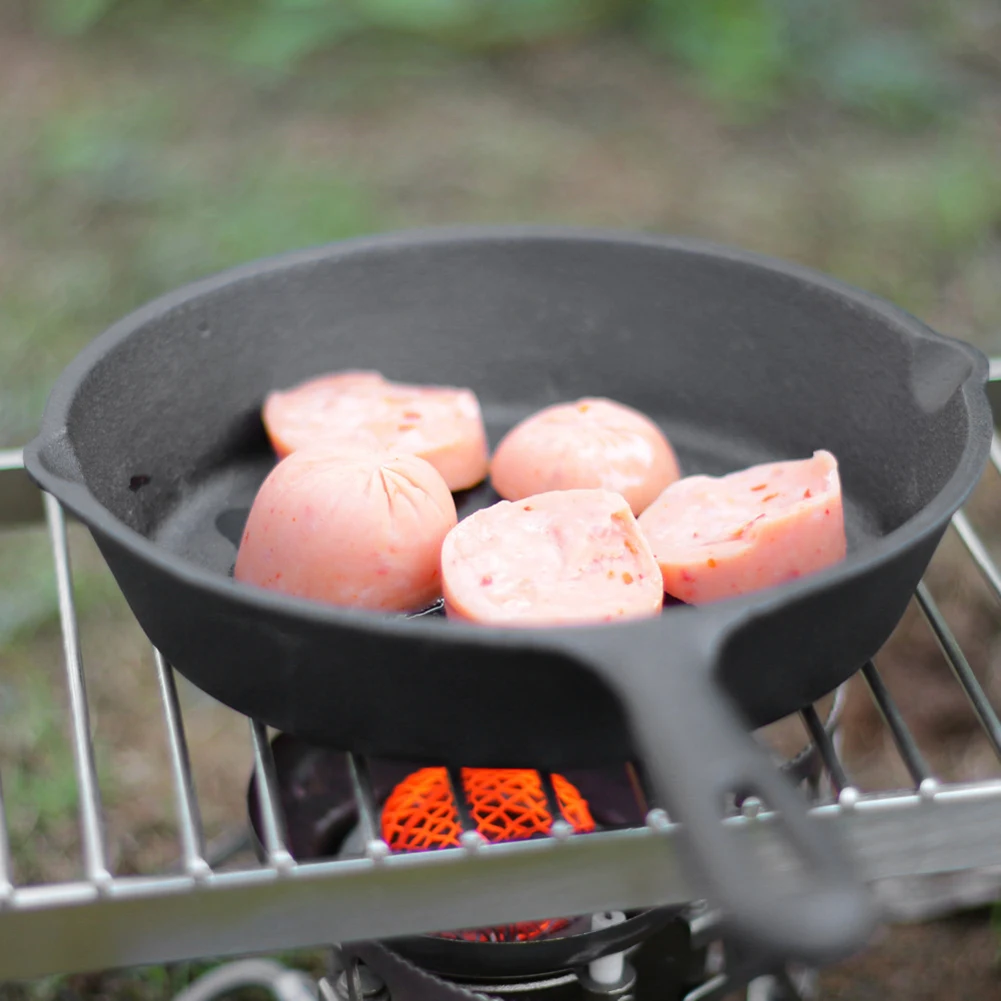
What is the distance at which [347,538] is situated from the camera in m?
1.01

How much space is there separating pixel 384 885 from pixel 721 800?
29cm

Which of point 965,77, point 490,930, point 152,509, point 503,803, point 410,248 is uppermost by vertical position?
point 965,77

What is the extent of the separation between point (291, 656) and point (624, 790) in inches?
25.4

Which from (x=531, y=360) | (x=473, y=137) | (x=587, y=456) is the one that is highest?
(x=473, y=137)

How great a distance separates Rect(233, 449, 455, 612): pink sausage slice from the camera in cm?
102

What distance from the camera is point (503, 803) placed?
4.12 ft

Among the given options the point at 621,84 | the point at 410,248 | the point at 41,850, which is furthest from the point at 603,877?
the point at 621,84

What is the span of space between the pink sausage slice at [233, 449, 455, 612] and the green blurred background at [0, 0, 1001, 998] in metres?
1.37

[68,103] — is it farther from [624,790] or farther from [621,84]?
[624,790]

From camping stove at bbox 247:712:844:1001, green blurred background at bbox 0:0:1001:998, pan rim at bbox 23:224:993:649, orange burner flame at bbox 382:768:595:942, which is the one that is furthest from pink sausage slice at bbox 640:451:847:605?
green blurred background at bbox 0:0:1001:998

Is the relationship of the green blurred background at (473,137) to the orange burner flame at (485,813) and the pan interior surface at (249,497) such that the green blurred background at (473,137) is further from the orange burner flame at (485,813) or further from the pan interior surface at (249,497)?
the orange burner flame at (485,813)

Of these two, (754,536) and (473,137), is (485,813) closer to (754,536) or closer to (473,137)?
(754,536)

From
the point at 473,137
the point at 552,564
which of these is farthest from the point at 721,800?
the point at 473,137

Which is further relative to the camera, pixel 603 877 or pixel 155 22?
pixel 155 22
